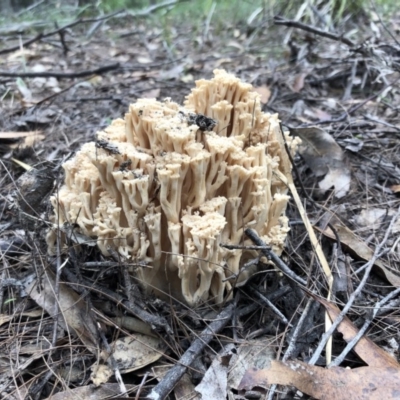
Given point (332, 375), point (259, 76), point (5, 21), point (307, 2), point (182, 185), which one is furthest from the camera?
point (5, 21)

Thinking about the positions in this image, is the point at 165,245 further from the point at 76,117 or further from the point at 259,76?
the point at 259,76

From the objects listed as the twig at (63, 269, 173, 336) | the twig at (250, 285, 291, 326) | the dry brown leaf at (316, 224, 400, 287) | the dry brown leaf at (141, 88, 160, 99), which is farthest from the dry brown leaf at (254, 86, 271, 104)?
the twig at (63, 269, 173, 336)

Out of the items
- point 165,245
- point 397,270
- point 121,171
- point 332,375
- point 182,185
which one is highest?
point 121,171

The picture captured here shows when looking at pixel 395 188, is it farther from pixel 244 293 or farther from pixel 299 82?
pixel 299 82

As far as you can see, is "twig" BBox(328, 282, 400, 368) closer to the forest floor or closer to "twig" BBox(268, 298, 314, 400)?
the forest floor

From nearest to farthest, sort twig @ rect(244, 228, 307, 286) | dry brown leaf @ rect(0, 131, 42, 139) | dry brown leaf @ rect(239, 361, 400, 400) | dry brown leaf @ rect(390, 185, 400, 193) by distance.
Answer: dry brown leaf @ rect(239, 361, 400, 400) < twig @ rect(244, 228, 307, 286) < dry brown leaf @ rect(390, 185, 400, 193) < dry brown leaf @ rect(0, 131, 42, 139)

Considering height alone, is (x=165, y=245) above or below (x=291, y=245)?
above

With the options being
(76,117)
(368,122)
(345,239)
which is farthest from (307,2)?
(345,239)

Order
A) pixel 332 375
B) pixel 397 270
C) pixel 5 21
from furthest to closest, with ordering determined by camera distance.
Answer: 1. pixel 5 21
2. pixel 397 270
3. pixel 332 375
